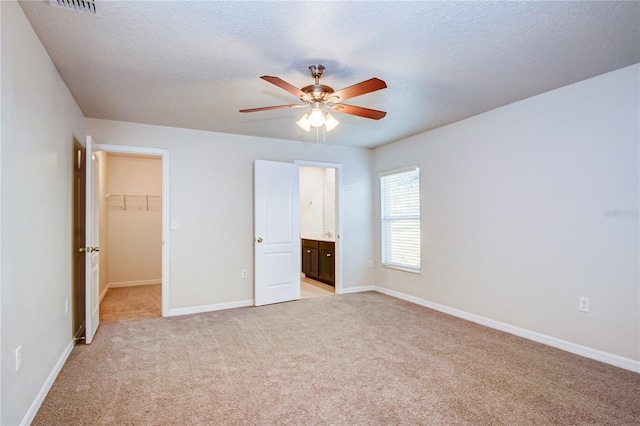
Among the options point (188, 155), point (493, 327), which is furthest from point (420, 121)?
point (188, 155)

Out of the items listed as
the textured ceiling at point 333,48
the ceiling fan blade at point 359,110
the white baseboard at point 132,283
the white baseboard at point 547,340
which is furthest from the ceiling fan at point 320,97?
the white baseboard at point 132,283

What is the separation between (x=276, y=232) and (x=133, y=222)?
10.7 ft

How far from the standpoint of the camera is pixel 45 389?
2.36 m

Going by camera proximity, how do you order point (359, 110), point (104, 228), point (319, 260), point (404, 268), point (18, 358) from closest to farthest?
point (18, 358) < point (359, 110) < point (404, 268) < point (104, 228) < point (319, 260)

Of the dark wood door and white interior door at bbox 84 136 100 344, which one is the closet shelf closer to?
the dark wood door

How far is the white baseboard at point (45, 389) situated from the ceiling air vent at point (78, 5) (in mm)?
2347

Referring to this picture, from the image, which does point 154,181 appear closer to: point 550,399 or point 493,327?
point 493,327

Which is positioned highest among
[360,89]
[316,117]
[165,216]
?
[360,89]

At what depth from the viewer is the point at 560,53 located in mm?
2510

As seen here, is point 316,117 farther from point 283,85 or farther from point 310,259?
point 310,259

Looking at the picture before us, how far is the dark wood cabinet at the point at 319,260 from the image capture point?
6.00m

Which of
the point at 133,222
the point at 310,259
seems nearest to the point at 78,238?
the point at 133,222

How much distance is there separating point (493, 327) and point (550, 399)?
153 cm

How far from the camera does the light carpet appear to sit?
2.12m
